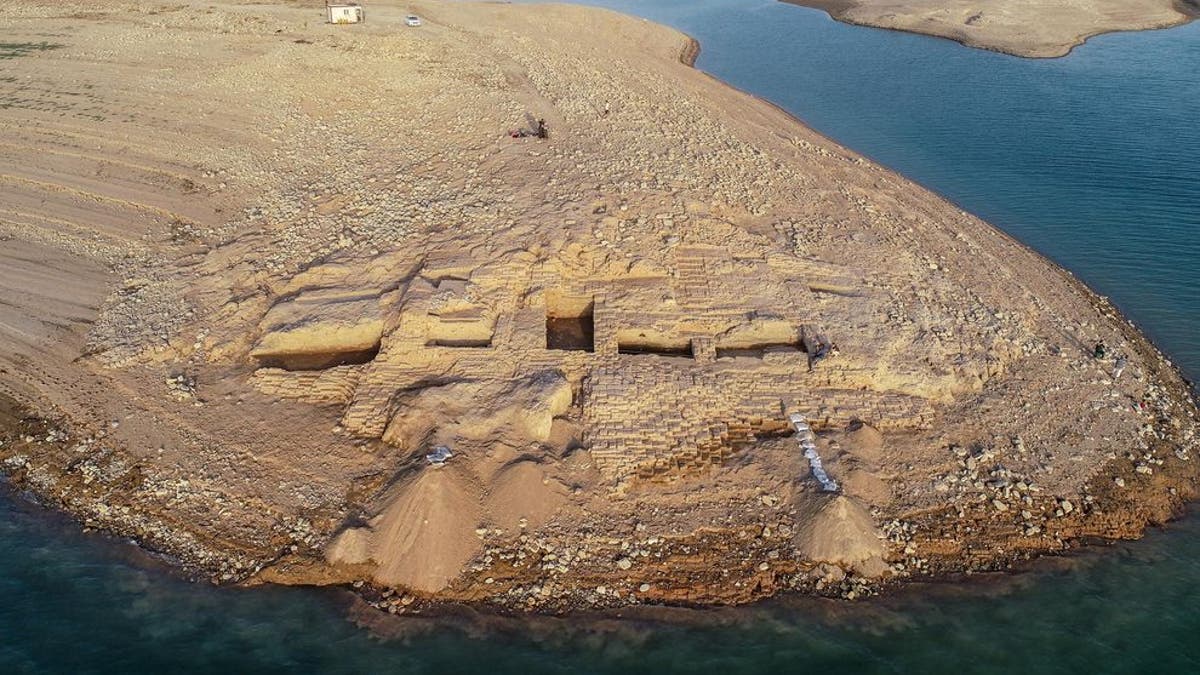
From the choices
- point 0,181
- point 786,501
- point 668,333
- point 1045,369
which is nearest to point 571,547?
point 786,501

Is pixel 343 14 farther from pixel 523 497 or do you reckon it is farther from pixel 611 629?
pixel 611 629

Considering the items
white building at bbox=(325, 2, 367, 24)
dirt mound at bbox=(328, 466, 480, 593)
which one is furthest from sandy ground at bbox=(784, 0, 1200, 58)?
dirt mound at bbox=(328, 466, 480, 593)

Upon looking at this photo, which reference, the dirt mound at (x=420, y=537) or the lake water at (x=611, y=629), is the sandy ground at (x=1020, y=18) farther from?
the dirt mound at (x=420, y=537)

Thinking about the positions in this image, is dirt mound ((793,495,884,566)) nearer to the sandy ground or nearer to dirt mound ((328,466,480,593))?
dirt mound ((328,466,480,593))

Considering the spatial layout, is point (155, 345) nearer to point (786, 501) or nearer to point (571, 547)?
point (571, 547)

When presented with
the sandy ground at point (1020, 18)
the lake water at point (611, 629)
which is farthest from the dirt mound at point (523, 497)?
the sandy ground at point (1020, 18)

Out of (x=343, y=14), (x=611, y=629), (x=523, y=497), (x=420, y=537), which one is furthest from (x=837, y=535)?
(x=343, y=14)

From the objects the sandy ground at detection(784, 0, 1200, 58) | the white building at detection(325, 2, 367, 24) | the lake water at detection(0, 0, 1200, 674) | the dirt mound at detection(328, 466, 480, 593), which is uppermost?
the sandy ground at detection(784, 0, 1200, 58)
